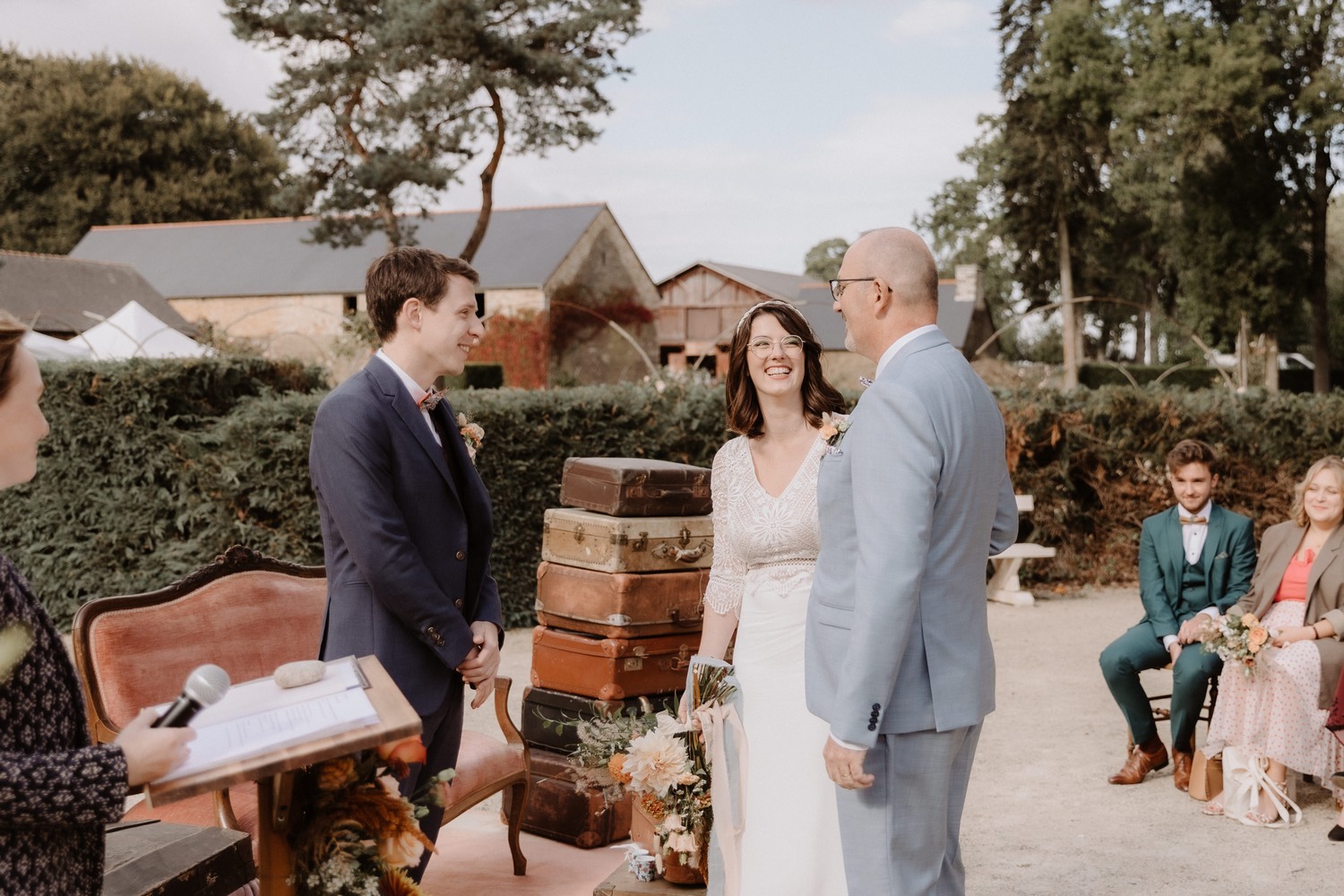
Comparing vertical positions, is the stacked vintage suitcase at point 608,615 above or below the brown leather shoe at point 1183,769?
above

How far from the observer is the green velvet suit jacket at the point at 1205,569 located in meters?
6.48

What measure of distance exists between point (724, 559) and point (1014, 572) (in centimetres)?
862

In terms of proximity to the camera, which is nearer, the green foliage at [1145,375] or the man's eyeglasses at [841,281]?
the man's eyeglasses at [841,281]

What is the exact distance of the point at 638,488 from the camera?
17.6 ft

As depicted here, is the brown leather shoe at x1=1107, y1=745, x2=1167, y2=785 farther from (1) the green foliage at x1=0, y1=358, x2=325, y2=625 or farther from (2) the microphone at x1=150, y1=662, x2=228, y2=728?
(1) the green foliage at x1=0, y1=358, x2=325, y2=625

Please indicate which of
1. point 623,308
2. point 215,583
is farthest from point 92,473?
point 623,308

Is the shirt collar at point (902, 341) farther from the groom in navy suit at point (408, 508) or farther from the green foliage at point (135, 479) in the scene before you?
the green foliage at point (135, 479)

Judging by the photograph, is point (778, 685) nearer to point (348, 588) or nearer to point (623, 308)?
point (348, 588)

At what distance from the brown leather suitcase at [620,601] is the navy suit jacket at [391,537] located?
190cm

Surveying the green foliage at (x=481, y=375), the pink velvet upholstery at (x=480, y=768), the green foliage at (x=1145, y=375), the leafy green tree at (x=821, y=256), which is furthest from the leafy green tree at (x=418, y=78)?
the leafy green tree at (x=821, y=256)

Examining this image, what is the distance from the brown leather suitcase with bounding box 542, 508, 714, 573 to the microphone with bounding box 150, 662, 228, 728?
A: 3440 mm

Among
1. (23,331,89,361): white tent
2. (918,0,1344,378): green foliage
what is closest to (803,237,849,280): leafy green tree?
(918,0,1344,378): green foliage

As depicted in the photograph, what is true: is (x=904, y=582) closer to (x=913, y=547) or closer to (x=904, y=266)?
(x=913, y=547)

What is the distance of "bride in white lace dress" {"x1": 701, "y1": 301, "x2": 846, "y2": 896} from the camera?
3.63 m
